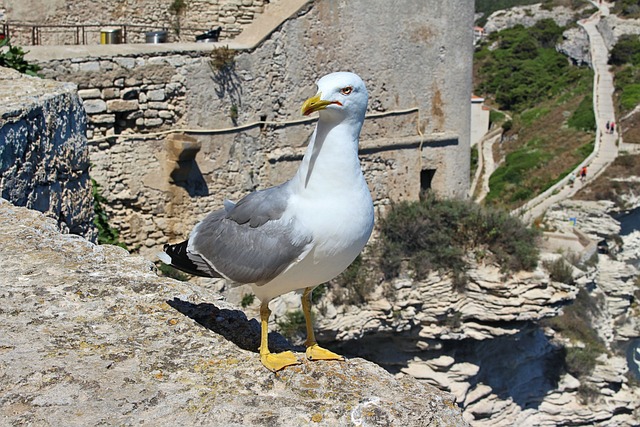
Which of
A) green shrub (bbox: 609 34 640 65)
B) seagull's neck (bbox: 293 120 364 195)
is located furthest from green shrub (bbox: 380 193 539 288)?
green shrub (bbox: 609 34 640 65)

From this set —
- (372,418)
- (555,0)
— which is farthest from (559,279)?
(555,0)

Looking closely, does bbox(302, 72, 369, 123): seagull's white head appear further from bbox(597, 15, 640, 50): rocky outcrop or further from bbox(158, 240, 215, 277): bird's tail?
bbox(597, 15, 640, 50): rocky outcrop

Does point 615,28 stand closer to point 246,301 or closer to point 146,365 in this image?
point 246,301

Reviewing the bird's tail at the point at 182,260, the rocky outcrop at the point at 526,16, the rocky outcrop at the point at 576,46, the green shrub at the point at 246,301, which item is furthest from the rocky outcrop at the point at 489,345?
the rocky outcrop at the point at 526,16

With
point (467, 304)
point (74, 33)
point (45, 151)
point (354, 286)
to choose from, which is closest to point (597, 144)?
point (467, 304)

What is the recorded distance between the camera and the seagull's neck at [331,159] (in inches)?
113

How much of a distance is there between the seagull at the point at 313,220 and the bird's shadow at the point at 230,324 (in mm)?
101

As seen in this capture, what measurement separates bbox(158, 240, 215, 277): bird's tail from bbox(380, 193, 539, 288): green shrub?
7.51 meters

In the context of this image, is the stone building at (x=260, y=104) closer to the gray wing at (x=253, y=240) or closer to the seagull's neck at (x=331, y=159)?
the gray wing at (x=253, y=240)

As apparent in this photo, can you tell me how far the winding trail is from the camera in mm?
19031

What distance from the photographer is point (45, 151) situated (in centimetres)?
438

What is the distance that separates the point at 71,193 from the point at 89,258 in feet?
5.66

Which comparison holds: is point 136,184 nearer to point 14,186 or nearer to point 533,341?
point 14,186

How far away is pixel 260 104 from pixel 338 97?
7323mm
